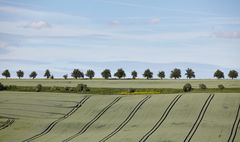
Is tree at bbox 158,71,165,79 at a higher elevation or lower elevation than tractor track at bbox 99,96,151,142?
higher

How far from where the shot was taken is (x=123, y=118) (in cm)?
5347

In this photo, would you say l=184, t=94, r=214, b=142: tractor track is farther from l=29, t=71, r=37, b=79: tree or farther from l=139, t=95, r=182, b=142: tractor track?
l=29, t=71, r=37, b=79: tree

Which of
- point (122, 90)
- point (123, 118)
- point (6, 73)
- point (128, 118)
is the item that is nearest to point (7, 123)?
point (123, 118)

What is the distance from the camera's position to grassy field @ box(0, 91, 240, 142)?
4631cm

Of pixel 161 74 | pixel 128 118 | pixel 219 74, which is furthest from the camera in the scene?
pixel 161 74

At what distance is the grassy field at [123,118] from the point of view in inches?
1823

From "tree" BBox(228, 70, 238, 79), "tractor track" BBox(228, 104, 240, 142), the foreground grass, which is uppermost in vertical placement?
"tree" BBox(228, 70, 238, 79)

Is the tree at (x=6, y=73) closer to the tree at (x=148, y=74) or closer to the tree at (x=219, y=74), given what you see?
the tree at (x=148, y=74)

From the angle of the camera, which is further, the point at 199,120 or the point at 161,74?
the point at 161,74

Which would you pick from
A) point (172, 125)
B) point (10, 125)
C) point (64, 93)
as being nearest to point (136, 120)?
point (172, 125)

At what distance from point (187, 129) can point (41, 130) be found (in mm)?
14804

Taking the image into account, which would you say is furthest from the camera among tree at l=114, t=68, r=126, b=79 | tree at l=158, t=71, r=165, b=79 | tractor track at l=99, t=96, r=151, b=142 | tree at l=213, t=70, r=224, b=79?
tree at l=114, t=68, r=126, b=79

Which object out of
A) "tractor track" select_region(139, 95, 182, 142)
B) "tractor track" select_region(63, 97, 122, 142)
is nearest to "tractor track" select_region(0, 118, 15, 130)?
"tractor track" select_region(63, 97, 122, 142)

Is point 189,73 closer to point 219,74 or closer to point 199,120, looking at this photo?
point 219,74
